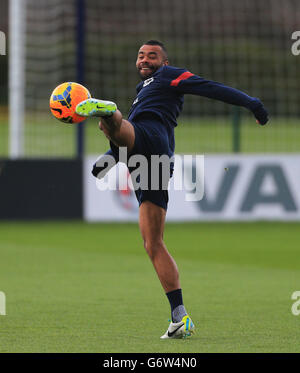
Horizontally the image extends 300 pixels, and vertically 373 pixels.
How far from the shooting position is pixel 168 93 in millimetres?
7746

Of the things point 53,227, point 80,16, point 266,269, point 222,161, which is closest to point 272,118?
point 222,161

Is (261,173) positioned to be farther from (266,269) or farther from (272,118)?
(266,269)

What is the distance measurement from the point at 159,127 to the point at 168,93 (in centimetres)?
29

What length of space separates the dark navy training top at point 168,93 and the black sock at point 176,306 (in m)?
1.12

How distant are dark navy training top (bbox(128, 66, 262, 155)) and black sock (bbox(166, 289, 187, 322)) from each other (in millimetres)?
1119

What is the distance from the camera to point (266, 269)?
468 inches

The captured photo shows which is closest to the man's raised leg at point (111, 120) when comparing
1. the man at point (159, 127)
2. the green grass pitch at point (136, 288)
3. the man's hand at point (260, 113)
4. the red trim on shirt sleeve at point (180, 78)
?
the man at point (159, 127)

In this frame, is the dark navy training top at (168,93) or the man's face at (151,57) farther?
the man's face at (151,57)

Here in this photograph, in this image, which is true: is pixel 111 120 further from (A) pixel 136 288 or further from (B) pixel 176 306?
(A) pixel 136 288

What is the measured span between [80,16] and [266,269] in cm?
842

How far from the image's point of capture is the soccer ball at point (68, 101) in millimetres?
7410
